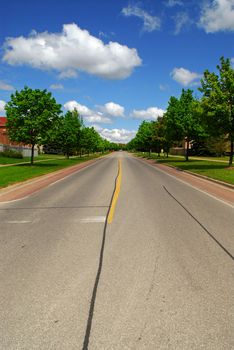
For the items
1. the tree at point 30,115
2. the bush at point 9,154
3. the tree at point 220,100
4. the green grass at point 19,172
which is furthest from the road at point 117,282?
the bush at point 9,154

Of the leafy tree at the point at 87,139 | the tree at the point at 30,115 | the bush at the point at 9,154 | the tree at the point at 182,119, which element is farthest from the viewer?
the leafy tree at the point at 87,139

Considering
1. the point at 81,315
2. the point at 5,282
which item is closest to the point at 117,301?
the point at 81,315

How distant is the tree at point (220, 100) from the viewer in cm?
2617

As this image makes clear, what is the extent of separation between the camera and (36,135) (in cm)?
3216

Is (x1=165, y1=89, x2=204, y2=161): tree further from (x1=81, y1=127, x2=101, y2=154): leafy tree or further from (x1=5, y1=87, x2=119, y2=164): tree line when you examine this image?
(x1=81, y1=127, x2=101, y2=154): leafy tree

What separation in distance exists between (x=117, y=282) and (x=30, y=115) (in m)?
29.1

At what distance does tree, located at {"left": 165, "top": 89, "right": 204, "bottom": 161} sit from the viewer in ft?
135

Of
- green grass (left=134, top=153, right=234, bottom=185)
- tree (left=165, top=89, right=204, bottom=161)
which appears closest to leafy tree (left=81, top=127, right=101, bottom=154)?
tree (left=165, top=89, right=204, bottom=161)

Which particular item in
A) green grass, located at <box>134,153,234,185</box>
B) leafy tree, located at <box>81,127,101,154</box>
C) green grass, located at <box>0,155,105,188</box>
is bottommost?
green grass, located at <box>0,155,105,188</box>

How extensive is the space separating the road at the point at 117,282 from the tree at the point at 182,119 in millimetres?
32990

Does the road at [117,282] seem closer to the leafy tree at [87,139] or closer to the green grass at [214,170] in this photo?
the green grass at [214,170]

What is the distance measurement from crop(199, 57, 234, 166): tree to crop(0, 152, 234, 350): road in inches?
726

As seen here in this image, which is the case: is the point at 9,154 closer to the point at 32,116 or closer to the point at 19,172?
the point at 32,116

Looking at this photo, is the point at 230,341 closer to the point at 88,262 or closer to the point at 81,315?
the point at 81,315
